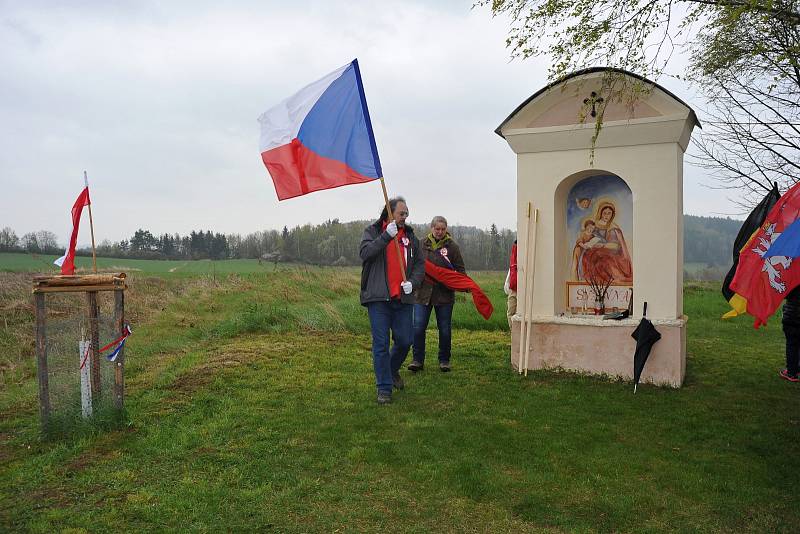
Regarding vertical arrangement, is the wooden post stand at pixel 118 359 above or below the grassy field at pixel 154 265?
below

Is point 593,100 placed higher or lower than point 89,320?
higher

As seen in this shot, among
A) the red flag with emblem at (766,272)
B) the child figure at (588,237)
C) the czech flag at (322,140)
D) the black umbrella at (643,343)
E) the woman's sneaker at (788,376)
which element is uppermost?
the czech flag at (322,140)

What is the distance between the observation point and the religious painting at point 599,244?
8547mm

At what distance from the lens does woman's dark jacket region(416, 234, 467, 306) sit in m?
8.47

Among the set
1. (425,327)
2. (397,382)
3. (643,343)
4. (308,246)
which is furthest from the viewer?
(308,246)

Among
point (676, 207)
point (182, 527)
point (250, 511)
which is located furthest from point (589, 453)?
point (676, 207)

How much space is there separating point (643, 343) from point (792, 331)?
220cm

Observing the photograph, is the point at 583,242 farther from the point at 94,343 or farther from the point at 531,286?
the point at 94,343

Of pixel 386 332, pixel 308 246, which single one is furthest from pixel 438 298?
pixel 308 246

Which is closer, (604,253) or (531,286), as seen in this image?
(531,286)

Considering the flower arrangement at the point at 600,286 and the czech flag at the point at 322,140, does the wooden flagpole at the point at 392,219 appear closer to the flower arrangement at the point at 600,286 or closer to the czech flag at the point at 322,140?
the czech flag at the point at 322,140

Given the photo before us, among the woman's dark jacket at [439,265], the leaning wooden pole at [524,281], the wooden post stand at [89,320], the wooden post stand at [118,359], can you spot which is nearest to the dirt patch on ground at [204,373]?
the wooden post stand at [118,359]

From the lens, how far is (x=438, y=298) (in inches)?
339

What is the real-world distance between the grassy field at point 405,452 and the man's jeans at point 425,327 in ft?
1.25
